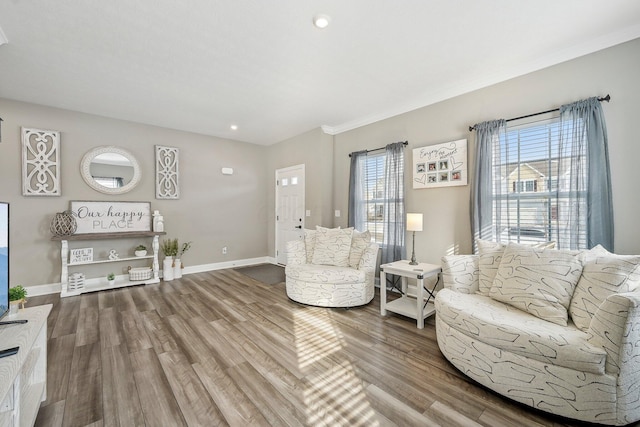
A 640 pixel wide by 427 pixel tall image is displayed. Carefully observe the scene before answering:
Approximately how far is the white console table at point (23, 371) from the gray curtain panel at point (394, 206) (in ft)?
11.4

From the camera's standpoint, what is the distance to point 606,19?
2131 millimetres

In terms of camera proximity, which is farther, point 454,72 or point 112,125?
point 112,125

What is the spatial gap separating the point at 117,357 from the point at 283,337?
1.36 meters

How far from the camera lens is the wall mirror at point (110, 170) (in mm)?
4117

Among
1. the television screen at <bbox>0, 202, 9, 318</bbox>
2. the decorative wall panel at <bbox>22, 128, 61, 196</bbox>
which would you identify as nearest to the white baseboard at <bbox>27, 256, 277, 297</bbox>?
the decorative wall panel at <bbox>22, 128, 61, 196</bbox>

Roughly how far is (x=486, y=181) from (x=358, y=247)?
169 centimetres

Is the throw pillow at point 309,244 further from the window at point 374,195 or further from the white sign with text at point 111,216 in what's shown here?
the white sign with text at point 111,216

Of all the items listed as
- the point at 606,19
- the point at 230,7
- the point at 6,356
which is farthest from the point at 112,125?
the point at 606,19

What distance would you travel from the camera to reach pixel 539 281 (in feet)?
6.45

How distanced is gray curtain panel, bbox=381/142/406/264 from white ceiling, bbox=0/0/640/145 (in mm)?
687

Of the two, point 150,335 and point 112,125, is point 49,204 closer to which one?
point 112,125

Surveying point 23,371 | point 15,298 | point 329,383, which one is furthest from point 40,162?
point 329,383

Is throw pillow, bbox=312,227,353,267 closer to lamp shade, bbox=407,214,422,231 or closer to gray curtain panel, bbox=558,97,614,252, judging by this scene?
lamp shade, bbox=407,214,422,231

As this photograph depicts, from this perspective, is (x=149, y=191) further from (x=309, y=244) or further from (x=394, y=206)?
(x=394, y=206)
